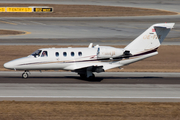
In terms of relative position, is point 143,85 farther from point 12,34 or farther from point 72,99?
point 12,34

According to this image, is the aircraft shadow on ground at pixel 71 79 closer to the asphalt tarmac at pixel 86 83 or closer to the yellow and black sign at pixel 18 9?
the asphalt tarmac at pixel 86 83

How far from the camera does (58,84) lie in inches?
1179

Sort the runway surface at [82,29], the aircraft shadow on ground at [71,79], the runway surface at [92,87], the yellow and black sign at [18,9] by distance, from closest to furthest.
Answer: the runway surface at [92,87] < the aircraft shadow on ground at [71,79] < the runway surface at [82,29] < the yellow and black sign at [18,9]

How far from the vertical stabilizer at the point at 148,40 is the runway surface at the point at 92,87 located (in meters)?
3.01

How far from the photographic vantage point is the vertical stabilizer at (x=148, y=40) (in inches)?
1299

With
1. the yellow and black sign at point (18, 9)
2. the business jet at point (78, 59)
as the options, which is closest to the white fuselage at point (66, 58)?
the business jet at point (78, 59)

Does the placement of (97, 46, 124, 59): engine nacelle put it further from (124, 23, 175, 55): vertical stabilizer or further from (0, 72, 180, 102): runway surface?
(0, 72, 180, 102): runway surface

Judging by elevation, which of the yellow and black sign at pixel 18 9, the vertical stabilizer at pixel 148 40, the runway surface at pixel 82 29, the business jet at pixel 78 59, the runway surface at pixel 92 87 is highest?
the yellow and black sign at pixel 18 9

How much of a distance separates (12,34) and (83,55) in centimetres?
3557

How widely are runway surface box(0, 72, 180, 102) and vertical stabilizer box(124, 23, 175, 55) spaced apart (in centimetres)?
301

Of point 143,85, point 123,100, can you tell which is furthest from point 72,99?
point 143,85

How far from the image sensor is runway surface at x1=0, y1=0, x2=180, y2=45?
57.7m

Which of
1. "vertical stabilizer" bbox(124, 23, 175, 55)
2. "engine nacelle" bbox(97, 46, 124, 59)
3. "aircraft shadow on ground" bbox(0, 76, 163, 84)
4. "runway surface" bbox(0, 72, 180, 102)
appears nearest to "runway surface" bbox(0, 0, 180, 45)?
"runway surface" bbox(0, 72, 180, 102)

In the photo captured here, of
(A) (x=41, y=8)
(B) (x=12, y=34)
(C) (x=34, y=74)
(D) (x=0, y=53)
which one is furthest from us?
(A) (x=41, y=8)
